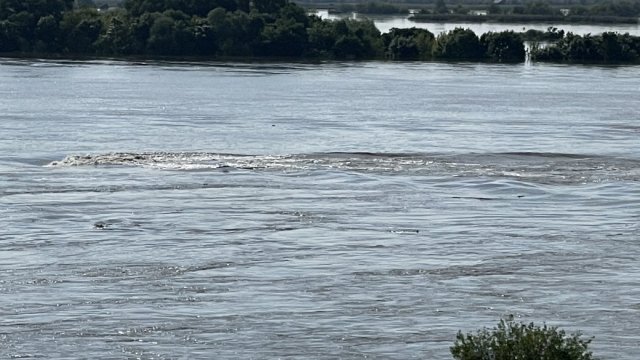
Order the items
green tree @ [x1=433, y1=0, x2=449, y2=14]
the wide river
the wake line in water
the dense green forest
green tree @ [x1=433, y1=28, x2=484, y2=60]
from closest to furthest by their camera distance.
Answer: the wide river
the wake line in water
the dense green forest
green tree @ [x1=433, y1=28, x2=484, y2=60]
green tree @ [x1=433, y1=0, x2=449, y2=14]

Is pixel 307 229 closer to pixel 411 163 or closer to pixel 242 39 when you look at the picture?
pixel 411 163

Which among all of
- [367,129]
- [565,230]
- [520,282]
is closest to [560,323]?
[520,282]

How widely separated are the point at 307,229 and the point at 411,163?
9.83m

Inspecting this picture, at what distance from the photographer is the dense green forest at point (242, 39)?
3467 inches

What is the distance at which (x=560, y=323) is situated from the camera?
62.9 feet

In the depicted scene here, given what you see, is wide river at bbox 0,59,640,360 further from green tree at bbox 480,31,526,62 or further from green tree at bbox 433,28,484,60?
green tree at bbox 480,31,526,62

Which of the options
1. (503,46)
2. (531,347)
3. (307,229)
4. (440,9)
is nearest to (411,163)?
(307,229)

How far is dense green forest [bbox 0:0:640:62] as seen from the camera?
88062mm

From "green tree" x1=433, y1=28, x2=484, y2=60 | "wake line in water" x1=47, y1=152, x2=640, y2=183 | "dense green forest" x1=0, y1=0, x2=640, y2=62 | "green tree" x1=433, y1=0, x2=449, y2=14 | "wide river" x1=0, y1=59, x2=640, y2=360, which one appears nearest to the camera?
"wide river" x1=0, y1=59, x2=640, y2=360

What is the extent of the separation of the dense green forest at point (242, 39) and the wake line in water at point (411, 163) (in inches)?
2055

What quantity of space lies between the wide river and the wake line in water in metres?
0.10

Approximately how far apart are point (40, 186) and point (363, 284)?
1103cm

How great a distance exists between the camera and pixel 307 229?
25.5 m

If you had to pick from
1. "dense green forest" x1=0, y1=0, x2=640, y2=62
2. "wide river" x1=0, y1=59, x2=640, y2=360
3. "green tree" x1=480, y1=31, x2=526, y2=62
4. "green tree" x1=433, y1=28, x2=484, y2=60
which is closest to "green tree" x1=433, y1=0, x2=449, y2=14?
"green tree" x1=433, y1=28, x2=484, y2=60
